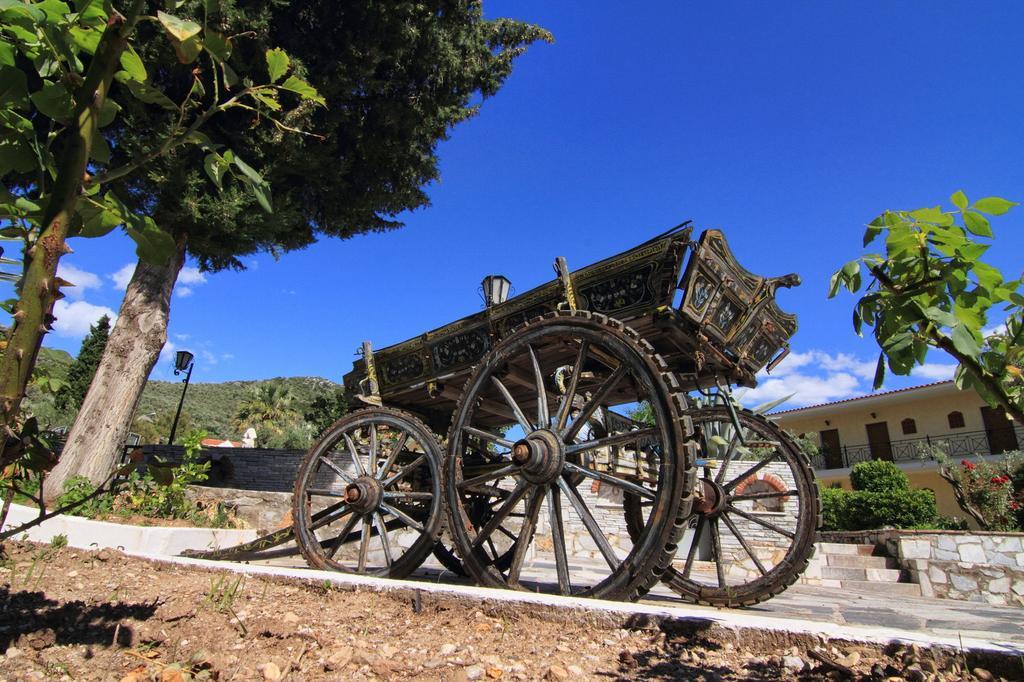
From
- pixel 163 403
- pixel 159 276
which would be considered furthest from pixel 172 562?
pixel 163 403

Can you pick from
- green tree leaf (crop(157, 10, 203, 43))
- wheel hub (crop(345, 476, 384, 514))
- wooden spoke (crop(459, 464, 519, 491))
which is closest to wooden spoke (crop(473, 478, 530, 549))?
wooden spoke (crop(459, 464, 519, 491))

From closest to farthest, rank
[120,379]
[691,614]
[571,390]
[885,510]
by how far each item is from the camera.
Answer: [691,614] → [571,390] → [120,379] → [885,510]

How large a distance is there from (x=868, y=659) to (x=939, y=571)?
26.0 ft

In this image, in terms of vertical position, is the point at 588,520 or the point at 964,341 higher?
the point at 964,341

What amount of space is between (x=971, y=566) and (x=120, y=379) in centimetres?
1267

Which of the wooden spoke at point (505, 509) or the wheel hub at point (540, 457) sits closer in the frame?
the wheel hub at point (540, 457)

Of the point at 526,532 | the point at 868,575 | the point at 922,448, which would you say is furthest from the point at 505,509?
the point at 922,448

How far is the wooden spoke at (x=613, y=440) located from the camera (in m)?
3.70

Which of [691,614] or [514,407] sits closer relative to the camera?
[691,614]

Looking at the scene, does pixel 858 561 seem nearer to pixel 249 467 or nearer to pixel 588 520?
pixel 588 520

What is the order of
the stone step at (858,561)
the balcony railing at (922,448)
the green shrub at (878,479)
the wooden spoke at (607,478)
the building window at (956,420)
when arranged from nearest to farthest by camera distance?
the wooden spoke at (607,478), the stone step at (858,561), the green shrub at (878,479), the balcony railing at (922,448), the building window at (956,420)

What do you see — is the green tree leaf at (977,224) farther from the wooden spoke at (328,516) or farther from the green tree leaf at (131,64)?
the wooden spoke at (328,516)

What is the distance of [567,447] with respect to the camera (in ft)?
13.2

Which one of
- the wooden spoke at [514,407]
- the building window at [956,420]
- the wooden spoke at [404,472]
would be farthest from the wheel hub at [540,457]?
the building window at [956,420]
